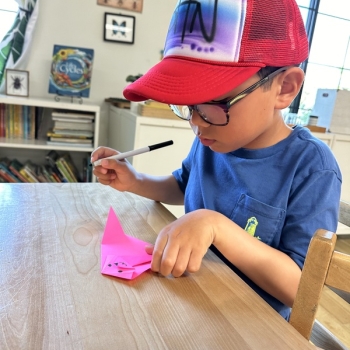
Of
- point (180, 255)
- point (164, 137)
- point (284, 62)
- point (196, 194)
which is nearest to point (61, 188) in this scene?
point (196, 194)

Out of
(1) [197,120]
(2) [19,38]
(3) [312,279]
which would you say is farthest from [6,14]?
(3) [312,279]

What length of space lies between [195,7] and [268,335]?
434 mm

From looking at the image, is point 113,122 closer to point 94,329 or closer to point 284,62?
point 284,62

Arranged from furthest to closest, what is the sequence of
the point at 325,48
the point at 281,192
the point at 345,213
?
the point at 325,48 → the point at 345,213 → the point at 281,192

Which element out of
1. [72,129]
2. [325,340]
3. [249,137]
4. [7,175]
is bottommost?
[7,175]

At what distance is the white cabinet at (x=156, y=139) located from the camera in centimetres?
146

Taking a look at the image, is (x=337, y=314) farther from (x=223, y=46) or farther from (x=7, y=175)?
(x=7, y=175)

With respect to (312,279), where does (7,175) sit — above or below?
below

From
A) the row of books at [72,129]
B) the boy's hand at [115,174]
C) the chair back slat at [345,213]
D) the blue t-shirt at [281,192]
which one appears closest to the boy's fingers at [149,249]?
the blue t-shirt at [281,192]

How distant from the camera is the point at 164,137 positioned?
4.96ft

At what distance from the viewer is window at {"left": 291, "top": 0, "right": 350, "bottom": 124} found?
239 cm

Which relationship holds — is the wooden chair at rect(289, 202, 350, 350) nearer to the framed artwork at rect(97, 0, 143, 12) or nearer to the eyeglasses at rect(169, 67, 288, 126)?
the eyeglasses at rect(169, 67, 288, 126)

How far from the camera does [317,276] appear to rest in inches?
14.8

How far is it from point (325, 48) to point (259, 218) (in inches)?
92.8
